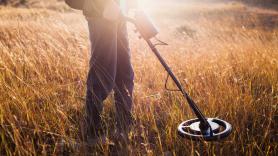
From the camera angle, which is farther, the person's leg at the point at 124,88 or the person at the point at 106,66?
the person's leg at the point at 124,88

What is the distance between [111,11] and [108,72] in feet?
1.49

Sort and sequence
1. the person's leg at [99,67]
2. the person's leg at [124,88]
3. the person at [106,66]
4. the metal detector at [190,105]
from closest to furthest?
the metal detector at [190,105], the person at [106,66], the person's leg at [99,67], the person's leg at [124,88]

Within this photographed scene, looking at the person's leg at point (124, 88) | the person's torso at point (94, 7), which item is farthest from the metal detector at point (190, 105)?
the person's leg at point (124, 88)

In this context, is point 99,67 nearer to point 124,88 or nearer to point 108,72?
point 108,72

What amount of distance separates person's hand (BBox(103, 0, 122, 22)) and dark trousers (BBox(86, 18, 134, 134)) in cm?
12

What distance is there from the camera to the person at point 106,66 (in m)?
2.13

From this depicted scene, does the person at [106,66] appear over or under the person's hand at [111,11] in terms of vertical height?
under

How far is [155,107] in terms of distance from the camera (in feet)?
10.0

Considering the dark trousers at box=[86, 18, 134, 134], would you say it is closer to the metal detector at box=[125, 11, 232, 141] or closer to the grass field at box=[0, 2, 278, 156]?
the grass field at box=[0, 2, 278, 156]

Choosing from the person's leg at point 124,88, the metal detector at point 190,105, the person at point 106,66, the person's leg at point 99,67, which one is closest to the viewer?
the metal detector at point 190,105

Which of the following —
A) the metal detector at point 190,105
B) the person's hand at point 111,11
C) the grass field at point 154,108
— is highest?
the person's hand at point 111,11

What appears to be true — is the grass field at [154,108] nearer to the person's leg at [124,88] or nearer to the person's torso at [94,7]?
the person's leg at [124,88]

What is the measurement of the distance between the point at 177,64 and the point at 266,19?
66.8ft

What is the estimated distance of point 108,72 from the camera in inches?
92.4
